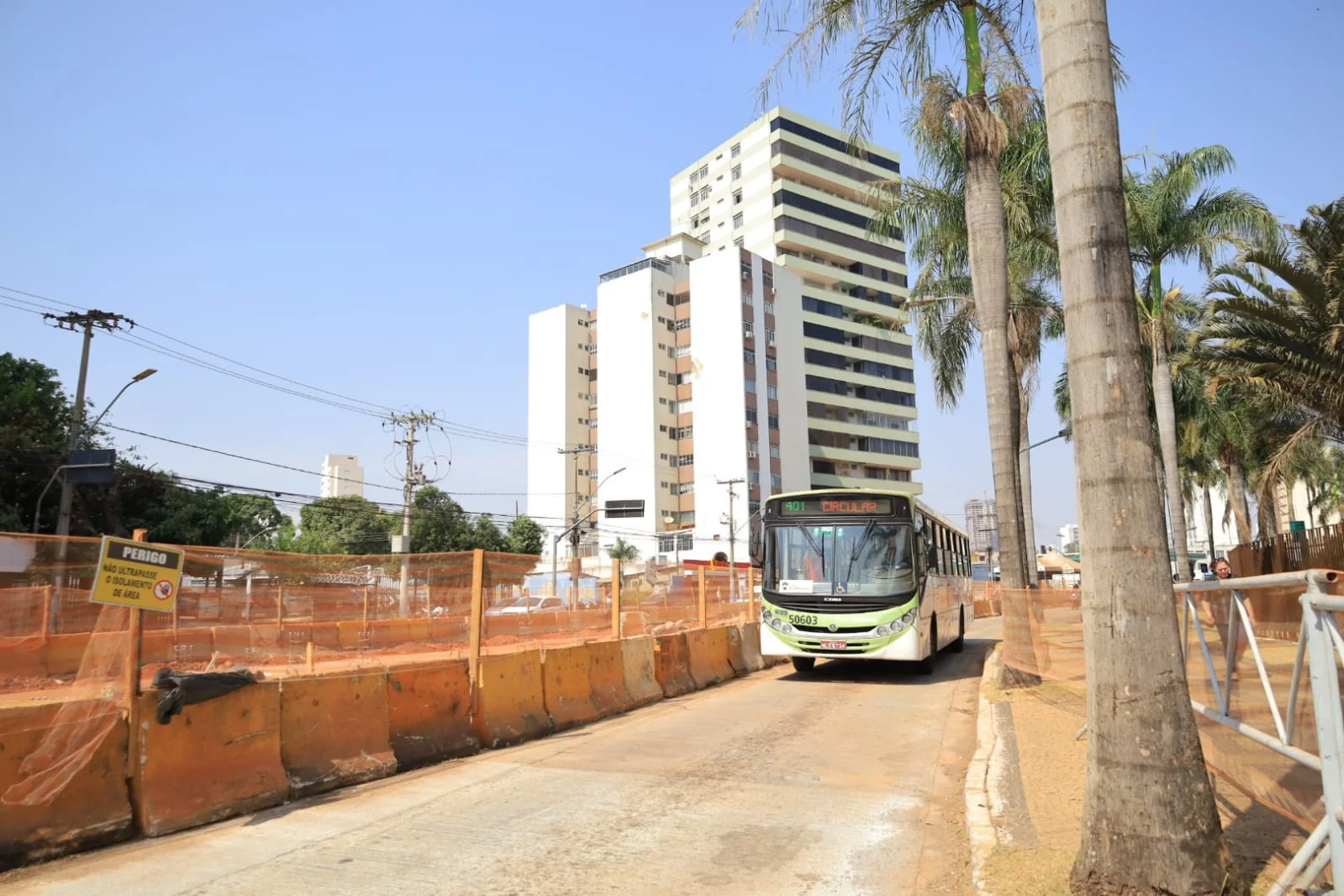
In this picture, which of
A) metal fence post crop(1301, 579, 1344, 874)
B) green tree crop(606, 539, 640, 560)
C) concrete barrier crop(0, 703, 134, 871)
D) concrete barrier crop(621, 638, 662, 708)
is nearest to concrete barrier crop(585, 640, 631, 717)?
concrete barrier crop(621, 638, 662, 708)

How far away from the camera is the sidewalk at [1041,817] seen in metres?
4.81

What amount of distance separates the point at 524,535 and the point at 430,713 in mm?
75957

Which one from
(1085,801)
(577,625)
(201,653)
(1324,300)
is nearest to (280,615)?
(201,653)

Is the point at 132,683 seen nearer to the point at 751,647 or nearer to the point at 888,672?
the point at 751,647

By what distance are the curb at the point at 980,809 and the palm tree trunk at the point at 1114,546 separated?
79cm

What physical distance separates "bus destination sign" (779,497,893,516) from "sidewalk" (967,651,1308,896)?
582 centimetres

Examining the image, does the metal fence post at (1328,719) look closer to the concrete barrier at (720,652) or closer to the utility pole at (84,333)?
the concrete barrier at (720,652)

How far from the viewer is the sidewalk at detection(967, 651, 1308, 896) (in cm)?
481

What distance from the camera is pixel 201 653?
813 centimetres

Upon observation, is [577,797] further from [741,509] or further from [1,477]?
[741,509]

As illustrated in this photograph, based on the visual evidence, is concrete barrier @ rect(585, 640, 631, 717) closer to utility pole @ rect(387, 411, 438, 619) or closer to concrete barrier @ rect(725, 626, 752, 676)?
concrete barrier @ rect(725, 626, 752, 676)

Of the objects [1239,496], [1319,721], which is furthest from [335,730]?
[1239,496]

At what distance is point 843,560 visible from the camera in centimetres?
1562

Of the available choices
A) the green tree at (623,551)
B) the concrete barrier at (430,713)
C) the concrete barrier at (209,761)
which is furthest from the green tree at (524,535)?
the concrete barrier at (209,761)
